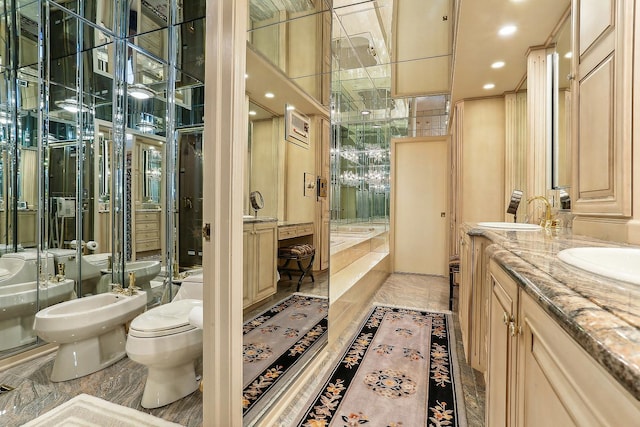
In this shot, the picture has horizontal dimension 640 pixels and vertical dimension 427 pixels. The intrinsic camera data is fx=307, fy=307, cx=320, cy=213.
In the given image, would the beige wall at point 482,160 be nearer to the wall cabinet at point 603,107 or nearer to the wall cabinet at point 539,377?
the wall cabinet at point 603,107

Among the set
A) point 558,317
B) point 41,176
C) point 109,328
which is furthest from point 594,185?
point 41,176

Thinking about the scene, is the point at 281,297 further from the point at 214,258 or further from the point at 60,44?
the point at 60,44

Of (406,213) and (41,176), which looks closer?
(41,176)

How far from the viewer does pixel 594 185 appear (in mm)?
1330

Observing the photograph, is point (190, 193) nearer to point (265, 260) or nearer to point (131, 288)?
point (131, 288)

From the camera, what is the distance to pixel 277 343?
77.7 inches

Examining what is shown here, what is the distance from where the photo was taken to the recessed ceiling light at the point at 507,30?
223 centimetres

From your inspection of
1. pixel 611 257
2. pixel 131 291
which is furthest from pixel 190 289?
pixel 611 257

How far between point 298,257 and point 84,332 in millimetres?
1449

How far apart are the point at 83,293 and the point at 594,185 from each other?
3632mm

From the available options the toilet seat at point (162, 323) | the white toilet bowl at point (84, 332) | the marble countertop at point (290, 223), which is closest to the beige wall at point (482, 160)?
the marble countertop at point (290, 223)

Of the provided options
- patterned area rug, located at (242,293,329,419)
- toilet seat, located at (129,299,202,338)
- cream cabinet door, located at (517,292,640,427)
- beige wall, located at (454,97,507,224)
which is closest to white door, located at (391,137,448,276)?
beige wall, located at (454,97,507,224)

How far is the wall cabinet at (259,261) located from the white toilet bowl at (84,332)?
1.19 meters

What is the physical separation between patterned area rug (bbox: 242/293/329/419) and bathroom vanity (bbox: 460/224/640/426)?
1066 millimetres
